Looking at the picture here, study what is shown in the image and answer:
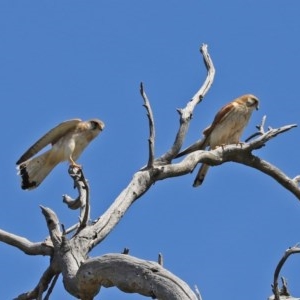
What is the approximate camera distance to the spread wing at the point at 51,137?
8164 millimetres

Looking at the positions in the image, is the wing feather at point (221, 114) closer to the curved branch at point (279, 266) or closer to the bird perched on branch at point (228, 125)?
the bird perched on branch at point (228, 125)

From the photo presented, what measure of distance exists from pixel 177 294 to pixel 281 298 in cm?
151

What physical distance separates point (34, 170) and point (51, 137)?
0.73m

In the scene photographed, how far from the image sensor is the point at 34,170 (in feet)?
27.1

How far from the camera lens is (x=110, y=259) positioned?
181 inches

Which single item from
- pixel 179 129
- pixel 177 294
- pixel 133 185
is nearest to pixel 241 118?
pixel 179 129

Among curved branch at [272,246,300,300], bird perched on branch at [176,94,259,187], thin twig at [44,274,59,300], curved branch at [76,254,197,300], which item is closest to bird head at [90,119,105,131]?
bird perched on branch at [176,94,259,187]

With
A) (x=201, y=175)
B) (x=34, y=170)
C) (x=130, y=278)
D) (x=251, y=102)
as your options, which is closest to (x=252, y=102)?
(x=251, y=102)

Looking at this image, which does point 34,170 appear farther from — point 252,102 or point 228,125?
point 252,102

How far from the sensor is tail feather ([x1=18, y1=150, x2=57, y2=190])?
7.99 meters

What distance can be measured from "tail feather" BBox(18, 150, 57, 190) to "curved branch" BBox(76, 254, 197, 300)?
10.4 ft

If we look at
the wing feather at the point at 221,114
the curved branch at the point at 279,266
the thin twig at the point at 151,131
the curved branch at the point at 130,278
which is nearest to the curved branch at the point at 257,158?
the thin twig at the point at 151,131

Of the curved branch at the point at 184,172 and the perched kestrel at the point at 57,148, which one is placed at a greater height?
the perched kestrel at the point at 57,148

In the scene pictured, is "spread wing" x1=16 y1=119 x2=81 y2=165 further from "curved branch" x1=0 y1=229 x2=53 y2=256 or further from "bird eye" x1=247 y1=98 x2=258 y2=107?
"curved branch" x1=0 y1=229 x2=53 y2=256
